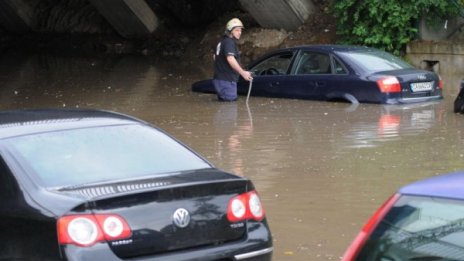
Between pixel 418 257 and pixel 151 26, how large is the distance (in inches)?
1138

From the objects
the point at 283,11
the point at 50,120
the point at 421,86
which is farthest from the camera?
the point at 283,11

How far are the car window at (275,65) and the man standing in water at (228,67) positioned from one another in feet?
2.14

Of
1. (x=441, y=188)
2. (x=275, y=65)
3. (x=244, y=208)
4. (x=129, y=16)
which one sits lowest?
(x=129, y=16)

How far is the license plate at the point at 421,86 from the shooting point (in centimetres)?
1397

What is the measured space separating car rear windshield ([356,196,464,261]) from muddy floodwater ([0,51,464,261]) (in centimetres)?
294

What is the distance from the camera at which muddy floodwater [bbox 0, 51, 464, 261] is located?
7457 mm

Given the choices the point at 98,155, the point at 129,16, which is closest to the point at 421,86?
the point at 98,155

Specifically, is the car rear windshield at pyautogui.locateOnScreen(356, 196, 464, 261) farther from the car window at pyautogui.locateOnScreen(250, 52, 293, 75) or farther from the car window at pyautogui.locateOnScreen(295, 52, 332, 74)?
the car window at pyautogui.locateOnScreen(250, 52, 293, 75)

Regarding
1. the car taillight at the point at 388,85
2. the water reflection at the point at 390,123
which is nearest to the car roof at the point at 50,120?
the water reflection at the point at 390,123

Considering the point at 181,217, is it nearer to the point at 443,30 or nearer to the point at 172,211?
the point at 172,211

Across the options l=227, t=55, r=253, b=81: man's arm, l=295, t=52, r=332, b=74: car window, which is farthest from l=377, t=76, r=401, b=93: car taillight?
l=227, t=55, r=253, b=81: man's arm

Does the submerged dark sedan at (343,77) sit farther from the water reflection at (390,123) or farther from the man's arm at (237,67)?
the man's arm at (237,67)

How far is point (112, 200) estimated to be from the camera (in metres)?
4.72

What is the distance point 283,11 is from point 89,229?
2065 cm
